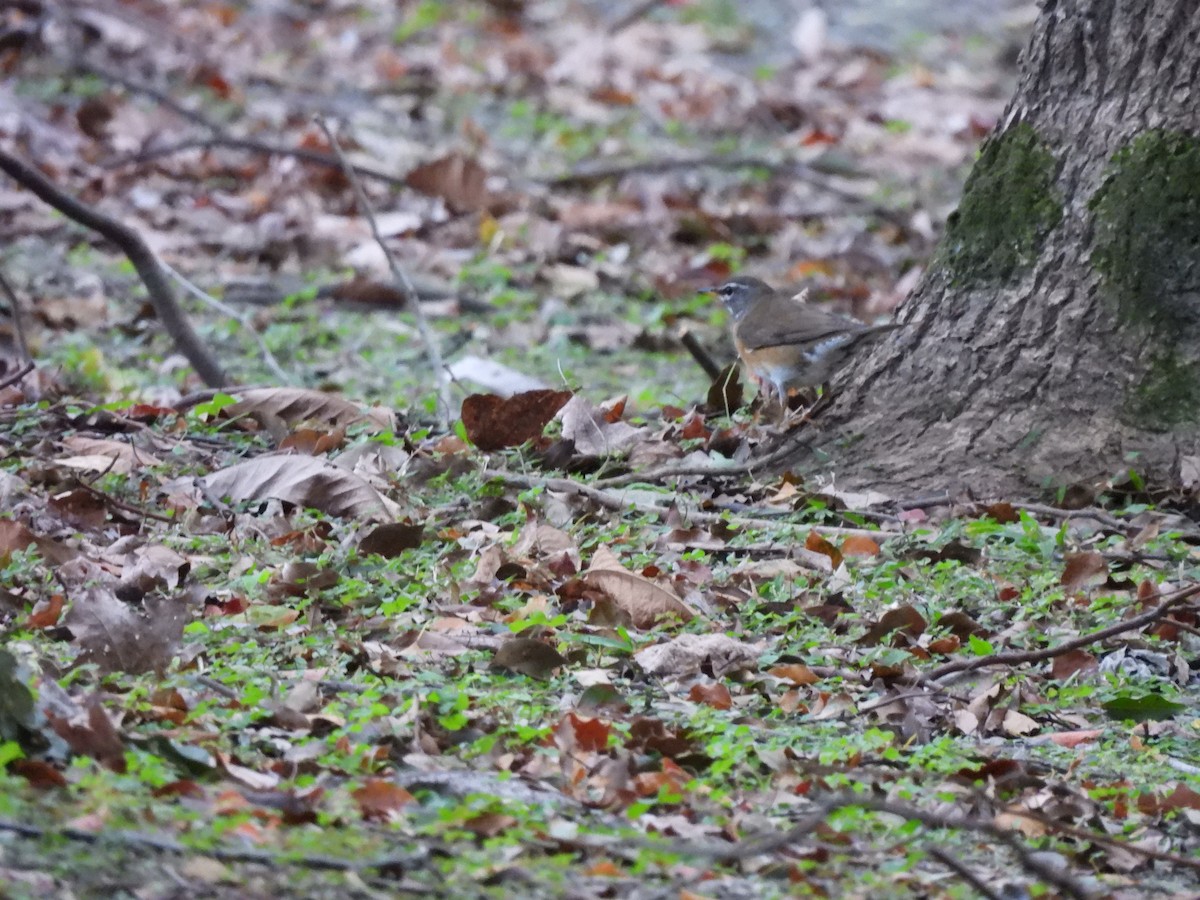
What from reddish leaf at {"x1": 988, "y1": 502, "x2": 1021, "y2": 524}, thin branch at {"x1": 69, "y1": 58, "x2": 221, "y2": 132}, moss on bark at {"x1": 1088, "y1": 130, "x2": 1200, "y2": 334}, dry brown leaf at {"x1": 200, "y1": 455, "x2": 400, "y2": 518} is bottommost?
reddish leaf at {"x1": 988, "y1": 502, "x2": 1021, "y2": 524}

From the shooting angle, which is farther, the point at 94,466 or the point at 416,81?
the point at 416,81

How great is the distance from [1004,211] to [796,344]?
1.17m

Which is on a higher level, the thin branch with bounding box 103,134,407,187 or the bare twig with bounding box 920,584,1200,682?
the thin branch with bounding box 103,134,407,187

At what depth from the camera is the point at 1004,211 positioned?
5.45 m

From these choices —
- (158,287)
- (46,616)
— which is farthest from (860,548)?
(158,287)

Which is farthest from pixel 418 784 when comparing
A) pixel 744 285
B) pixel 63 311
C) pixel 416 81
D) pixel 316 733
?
pixel 416 81

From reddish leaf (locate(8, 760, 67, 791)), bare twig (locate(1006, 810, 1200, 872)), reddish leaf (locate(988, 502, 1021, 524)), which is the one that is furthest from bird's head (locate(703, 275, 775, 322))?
reddish leaf (locate(8, 760, 67, 791))

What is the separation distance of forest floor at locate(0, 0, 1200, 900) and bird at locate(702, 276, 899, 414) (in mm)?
289

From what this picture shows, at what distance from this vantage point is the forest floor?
313cm

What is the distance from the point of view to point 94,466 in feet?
17.1

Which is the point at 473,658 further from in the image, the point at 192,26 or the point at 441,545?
the point at 192,26

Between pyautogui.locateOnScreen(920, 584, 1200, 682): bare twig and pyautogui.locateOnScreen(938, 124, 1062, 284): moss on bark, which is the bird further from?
pyautogui.locateOnScreen(920, 584, 1200, 682): bare twig

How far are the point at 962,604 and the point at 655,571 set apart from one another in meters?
0.82

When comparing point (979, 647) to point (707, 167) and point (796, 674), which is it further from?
point (707, 167)
